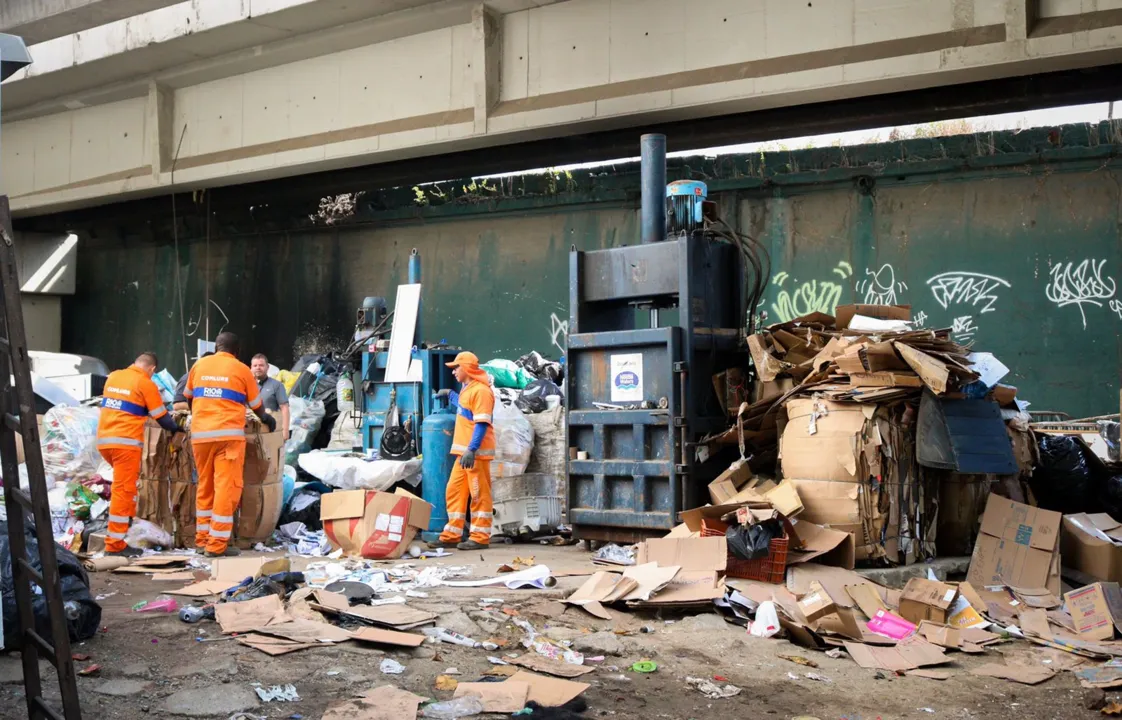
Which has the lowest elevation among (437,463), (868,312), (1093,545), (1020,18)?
(1093,545)

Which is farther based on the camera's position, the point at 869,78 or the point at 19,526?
the point at 869,78

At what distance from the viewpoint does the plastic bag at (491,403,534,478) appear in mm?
9180

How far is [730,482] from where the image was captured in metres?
7.35

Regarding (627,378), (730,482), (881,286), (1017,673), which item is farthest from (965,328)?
(1017,673)

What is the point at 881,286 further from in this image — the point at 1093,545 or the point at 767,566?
the point at 767,566

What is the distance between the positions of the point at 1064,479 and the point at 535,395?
454 cm

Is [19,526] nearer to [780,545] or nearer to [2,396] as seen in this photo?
[2,396]

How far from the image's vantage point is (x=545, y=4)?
1178 centimetres

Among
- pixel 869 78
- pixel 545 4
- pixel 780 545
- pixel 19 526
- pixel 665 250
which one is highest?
pixel 545 4

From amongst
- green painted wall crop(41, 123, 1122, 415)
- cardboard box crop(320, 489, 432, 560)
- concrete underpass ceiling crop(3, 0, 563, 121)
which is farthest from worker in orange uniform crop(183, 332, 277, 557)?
green painted wall crop(41, 123, 1122, 415)

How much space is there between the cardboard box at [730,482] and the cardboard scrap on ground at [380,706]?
3267 mm

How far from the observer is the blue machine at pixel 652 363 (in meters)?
7.66

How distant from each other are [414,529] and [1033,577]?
14.2ft

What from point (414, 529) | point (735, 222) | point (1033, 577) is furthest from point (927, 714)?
point (735, 222)
